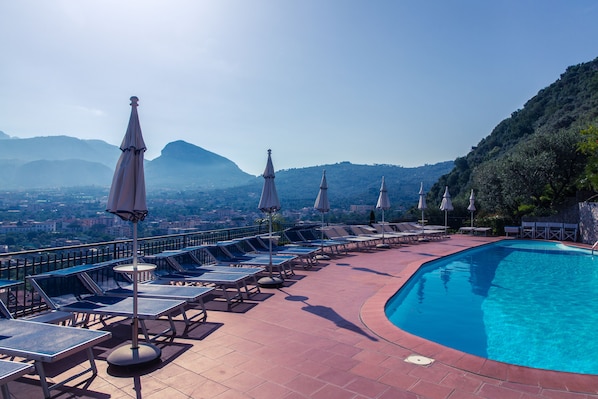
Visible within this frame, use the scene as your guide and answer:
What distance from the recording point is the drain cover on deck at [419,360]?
3.96m

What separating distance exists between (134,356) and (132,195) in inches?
66.5

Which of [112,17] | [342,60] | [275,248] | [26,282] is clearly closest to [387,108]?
[342,60]

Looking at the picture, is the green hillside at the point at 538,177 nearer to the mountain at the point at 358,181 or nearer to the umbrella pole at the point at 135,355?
the umbrella pole at the point at 135,355

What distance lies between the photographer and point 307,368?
3.85 meters

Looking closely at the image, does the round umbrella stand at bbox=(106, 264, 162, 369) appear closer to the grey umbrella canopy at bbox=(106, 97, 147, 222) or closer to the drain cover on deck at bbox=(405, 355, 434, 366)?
the grey umbrella canopy at bbox=(106, 97, 147, 222)

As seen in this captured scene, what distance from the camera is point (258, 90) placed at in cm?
1504

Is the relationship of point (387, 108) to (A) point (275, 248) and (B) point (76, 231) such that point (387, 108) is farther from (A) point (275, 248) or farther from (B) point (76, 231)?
(B) point (76, 231)

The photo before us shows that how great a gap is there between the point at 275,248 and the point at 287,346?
21.3 feet

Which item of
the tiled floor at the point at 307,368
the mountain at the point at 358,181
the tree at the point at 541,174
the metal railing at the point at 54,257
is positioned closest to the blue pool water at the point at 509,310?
the tiled floor at the point at 307,368

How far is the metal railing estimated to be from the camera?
530cm

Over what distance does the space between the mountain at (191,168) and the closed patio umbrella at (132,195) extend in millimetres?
84200

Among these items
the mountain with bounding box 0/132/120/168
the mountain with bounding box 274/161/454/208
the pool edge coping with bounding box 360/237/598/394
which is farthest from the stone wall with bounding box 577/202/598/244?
the mountain with bounding box 0/132/120/168

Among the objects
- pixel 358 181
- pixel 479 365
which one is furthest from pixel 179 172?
pixel 479 365

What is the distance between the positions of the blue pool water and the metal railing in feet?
18.7
